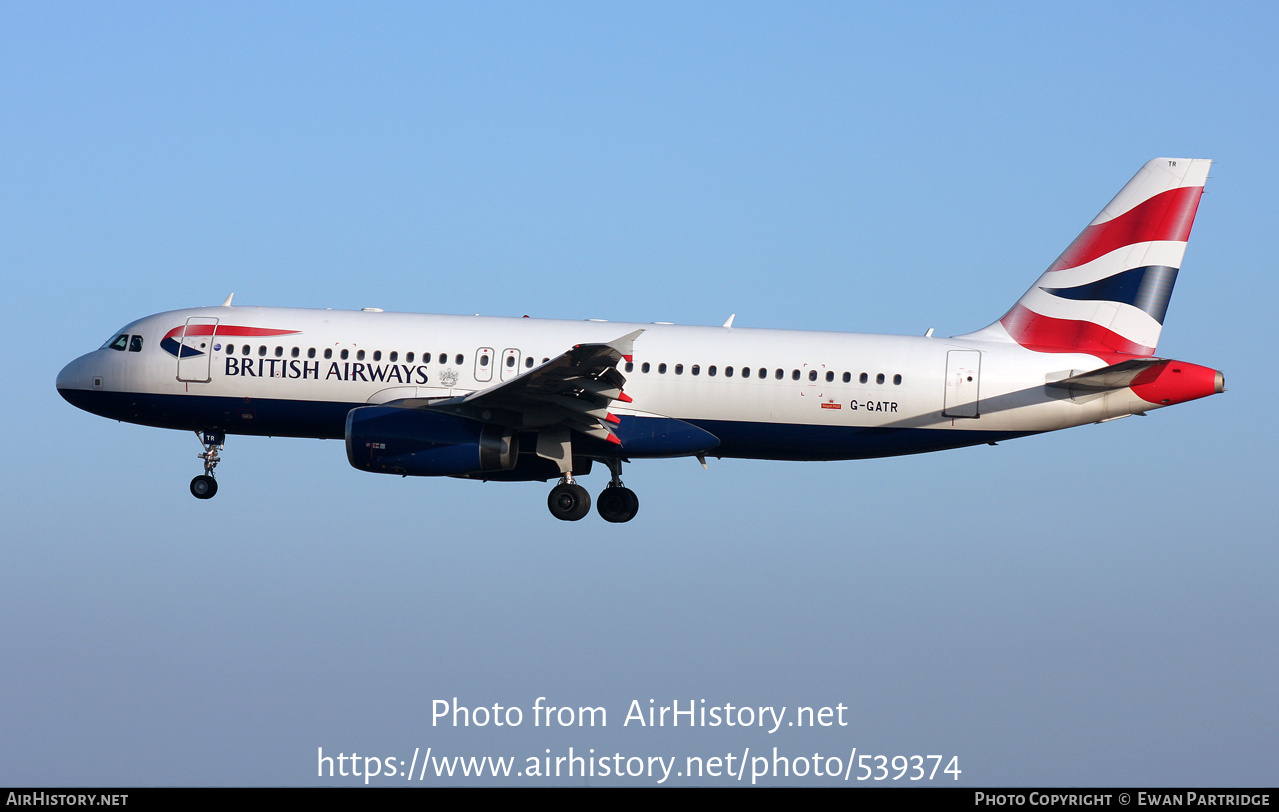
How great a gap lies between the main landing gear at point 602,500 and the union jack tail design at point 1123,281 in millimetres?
9677

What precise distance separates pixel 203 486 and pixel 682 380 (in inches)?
506

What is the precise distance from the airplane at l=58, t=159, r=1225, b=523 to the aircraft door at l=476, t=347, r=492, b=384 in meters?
0.03

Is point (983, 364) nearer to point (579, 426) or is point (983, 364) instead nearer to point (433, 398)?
point (579, 426)

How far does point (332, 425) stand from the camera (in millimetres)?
32281

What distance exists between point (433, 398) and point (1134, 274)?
17436 millimetres

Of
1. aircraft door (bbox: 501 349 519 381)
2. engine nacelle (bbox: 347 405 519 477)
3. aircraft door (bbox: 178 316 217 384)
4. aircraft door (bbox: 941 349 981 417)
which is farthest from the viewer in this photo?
aircraft door (bbox: 178 316 217 384)

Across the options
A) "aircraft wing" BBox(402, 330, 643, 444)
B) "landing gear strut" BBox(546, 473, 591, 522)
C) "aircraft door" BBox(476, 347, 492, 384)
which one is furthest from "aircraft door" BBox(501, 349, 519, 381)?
"landing gear strut" BBox(546, 473, 591, 522)

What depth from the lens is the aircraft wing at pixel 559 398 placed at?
28734 millimetres

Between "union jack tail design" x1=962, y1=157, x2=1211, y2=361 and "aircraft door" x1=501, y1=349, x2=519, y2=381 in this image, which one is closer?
"aircraft door" x1=501, y1=349, x2=519, y2=381

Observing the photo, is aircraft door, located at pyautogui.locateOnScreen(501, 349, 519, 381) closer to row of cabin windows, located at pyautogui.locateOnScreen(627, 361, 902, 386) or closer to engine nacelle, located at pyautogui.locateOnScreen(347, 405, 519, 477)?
engine nacelle, located at pyautogui.locateOnScreen(347, 405, 519, 477)

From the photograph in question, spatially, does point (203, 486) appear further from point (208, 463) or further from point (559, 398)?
point (559, 398)

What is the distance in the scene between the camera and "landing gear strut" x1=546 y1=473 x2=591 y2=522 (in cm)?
3194

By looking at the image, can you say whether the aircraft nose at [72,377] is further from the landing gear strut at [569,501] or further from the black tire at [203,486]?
the landing gear strut at [569,501]

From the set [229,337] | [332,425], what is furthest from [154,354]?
[332,425]
